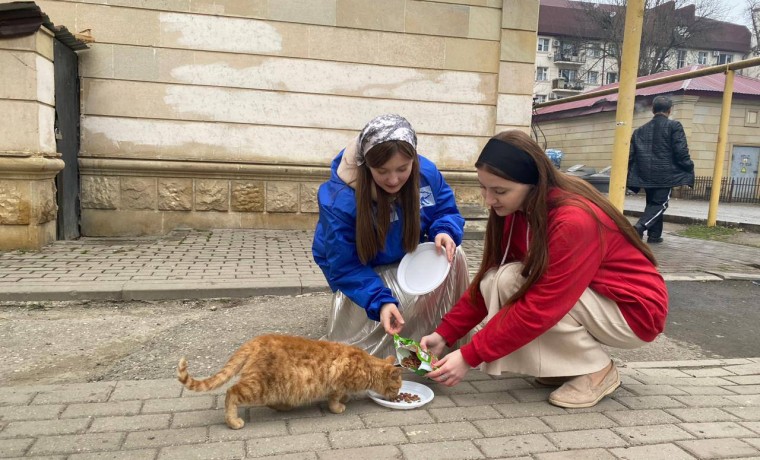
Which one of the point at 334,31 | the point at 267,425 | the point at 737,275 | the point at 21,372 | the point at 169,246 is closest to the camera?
the point at 267,425

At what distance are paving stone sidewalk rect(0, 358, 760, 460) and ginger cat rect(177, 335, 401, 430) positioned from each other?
4.5 inches

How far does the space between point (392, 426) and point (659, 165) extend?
308 inches

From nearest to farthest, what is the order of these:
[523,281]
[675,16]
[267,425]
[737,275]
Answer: [267,425]
[523,281]
[737,275]
[675,16]

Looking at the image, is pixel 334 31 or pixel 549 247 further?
pixel 334 31

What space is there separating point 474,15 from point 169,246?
18.7 ft

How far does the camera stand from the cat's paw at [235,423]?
2.54m

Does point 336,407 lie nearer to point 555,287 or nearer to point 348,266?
point 348,266

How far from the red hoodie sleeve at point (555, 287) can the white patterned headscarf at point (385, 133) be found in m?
0.83

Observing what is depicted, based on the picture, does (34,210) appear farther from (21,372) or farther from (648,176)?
(648,176)

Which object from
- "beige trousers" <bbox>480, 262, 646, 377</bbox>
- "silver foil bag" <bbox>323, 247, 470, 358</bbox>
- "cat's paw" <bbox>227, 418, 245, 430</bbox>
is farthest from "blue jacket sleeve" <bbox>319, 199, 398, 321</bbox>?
"cat's paw" <bbox>227, 418, 245, 430</bbox>

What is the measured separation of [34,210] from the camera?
260 inches

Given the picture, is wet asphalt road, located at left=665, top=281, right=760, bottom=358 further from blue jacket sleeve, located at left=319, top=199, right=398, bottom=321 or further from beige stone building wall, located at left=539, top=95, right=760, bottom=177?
beige stone building wall, located at left=539, top=95, right=760, bottom=177

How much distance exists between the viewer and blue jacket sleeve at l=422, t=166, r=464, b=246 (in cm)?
348

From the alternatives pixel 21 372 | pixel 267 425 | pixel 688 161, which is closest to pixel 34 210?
pixel 21 372
